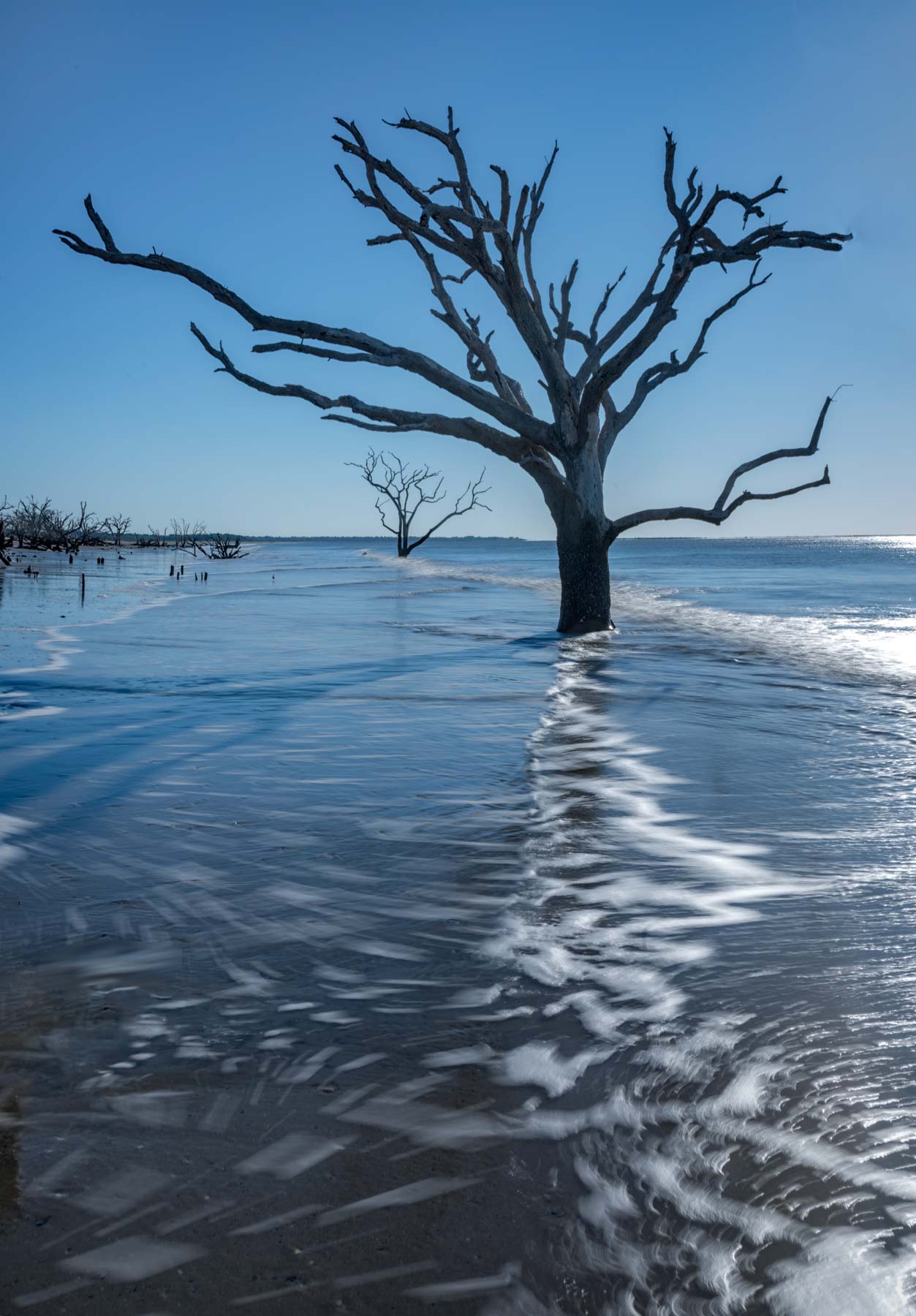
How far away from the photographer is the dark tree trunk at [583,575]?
11.6 metres

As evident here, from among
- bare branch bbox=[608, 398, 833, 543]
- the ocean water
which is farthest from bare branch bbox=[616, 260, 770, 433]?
the ocean water

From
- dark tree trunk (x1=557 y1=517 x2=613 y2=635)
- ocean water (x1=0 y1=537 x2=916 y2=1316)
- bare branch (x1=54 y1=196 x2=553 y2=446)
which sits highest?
bare branch (x1=54 y1=196 x2=553 y2=446)

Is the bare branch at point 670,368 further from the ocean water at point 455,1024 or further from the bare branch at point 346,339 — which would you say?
the ocean water at point 455,1024

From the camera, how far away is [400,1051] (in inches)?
70.5

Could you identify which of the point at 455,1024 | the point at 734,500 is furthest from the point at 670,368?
the point at 455,1024

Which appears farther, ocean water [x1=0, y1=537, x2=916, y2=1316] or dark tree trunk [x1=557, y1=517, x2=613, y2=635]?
dark tree trunk [x1=557, y1=517, x2=613, y2=635]

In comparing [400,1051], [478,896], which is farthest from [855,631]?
[400,1051]

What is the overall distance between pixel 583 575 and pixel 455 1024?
1021 cm

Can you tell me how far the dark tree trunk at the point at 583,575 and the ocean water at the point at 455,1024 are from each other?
22.1 feet

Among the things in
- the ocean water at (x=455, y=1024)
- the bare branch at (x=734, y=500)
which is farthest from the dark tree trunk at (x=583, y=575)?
the ocean water at (x=455, y=1024)

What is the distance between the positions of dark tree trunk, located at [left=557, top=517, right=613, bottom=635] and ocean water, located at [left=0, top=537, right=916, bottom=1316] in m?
6.74

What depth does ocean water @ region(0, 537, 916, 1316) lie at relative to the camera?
1268 mm

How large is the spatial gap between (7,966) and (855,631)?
45.0 ft

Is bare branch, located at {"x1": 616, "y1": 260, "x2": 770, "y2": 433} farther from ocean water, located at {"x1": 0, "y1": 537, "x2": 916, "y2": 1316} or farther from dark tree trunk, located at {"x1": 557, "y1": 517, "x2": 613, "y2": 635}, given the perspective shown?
ocean water, located at {"x1": 0, "y1": 537, "x2": 916, "y2": 1316}
